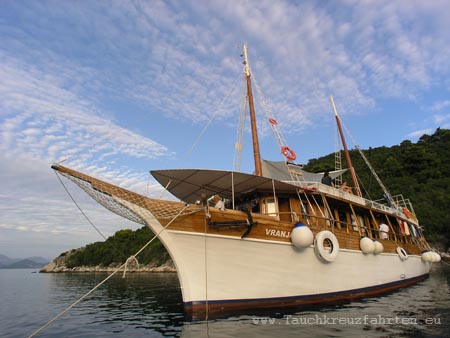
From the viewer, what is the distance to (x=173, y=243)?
9133 millimetres

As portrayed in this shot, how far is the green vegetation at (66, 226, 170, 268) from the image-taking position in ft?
217

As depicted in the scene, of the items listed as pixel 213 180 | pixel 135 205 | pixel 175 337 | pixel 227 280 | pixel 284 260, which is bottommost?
pixel 175 337

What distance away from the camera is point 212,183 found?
11156 millimetres

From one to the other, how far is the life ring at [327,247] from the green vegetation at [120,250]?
55.8m

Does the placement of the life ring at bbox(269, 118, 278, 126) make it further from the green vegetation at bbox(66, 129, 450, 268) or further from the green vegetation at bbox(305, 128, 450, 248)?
the green vegetation at bbox(305, 128, 450, 248)

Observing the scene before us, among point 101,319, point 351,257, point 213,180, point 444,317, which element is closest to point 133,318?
point 101,319

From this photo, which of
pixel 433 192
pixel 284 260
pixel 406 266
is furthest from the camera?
pixel 433 192

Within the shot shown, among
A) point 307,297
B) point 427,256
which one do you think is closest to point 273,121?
point 307,297

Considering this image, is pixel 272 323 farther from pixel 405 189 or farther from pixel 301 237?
pixel 405 189

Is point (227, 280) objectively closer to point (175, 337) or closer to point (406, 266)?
point (175, 337)

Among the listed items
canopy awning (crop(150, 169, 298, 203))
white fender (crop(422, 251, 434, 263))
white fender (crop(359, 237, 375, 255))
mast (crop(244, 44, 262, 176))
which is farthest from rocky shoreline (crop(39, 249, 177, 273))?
white fender (crop(422, 251, 434, 263))

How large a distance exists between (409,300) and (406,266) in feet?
18.3

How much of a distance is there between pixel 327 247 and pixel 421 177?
66.3 m

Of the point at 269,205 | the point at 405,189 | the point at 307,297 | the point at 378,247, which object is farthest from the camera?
the point at 405,189
